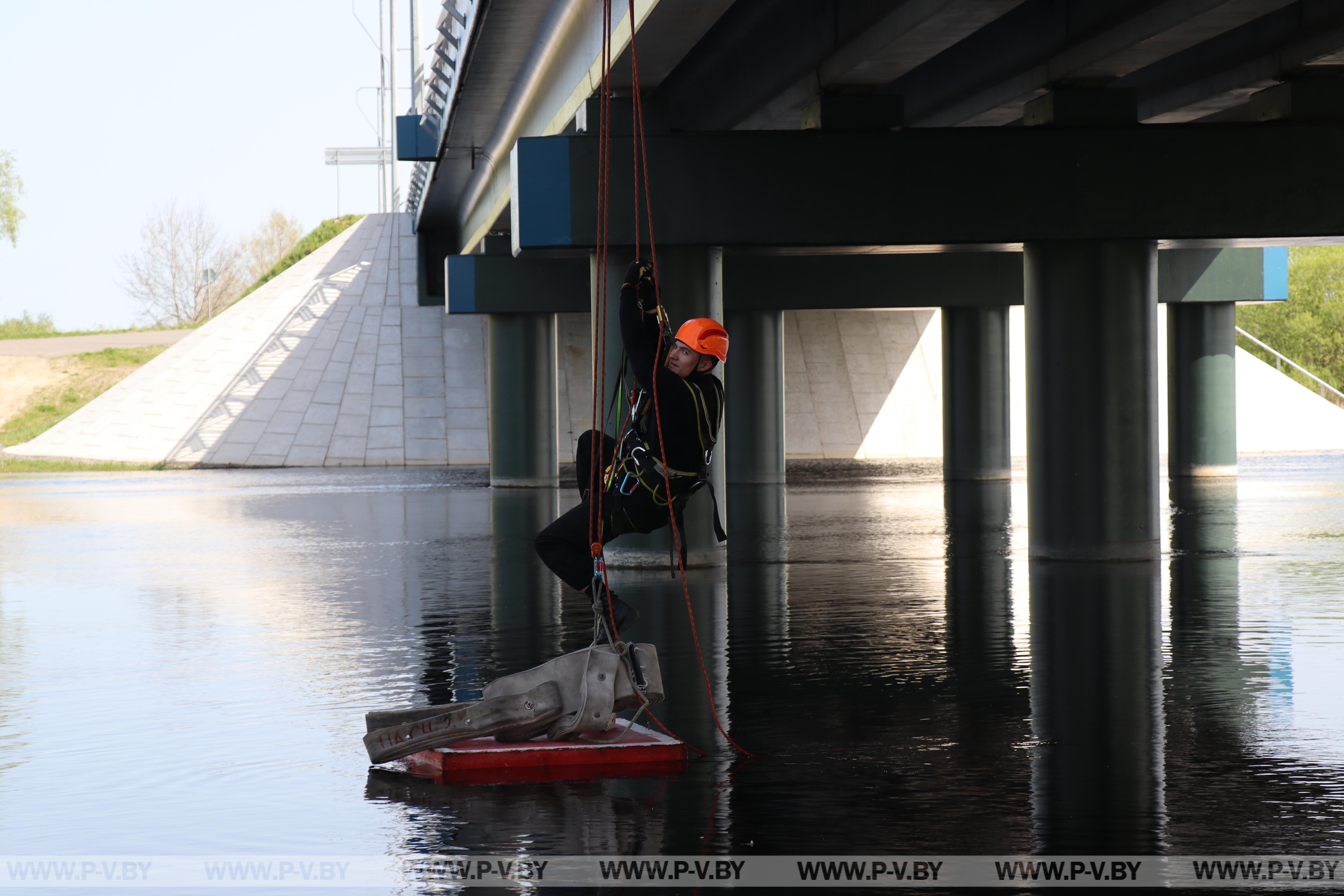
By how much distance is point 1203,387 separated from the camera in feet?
109

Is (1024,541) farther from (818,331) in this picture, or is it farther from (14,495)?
(818,331)

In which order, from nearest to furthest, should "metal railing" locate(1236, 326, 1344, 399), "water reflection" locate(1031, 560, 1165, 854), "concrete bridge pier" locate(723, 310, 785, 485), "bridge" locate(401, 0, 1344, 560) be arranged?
"water reflection" locate(1031, 560, 1165, 854), "bridge" locate(401, 0, 1344, 560), "concrete bridge pier" locate(723, 310, 785, 485), "metal railing" locate(1236, 326, 1344, 399)

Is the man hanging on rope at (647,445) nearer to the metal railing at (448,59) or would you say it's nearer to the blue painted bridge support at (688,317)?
the blue painted bridge support at (688,317)

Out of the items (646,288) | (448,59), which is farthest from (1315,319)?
(646,288)

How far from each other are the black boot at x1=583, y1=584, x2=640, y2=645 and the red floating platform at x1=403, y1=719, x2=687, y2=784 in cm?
82

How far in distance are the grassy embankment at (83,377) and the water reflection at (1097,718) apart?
1553 inches

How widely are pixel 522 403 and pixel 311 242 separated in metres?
40.8

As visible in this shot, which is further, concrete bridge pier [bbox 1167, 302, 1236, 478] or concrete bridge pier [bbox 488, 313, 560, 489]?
concrete bridge pier [bbox 1167, 302, 1236, 478]

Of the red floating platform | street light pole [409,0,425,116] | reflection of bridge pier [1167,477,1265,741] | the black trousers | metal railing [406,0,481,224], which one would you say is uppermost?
street light pole [409,0,425,116]

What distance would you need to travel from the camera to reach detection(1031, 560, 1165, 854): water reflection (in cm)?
604

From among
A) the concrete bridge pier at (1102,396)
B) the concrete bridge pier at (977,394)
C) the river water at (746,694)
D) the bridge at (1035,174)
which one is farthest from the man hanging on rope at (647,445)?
the concrete bridge pier at (977,394)

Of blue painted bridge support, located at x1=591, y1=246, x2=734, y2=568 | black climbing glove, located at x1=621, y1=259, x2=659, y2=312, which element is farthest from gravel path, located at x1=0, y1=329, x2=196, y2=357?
black climbing glove, located at x1=621, y1=259, x2=659, y2=312

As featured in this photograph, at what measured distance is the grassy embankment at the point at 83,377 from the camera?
186 feet

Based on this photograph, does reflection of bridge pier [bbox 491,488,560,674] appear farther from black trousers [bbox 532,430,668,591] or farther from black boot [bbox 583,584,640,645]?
black boot [bbox 583,584,640,645]
